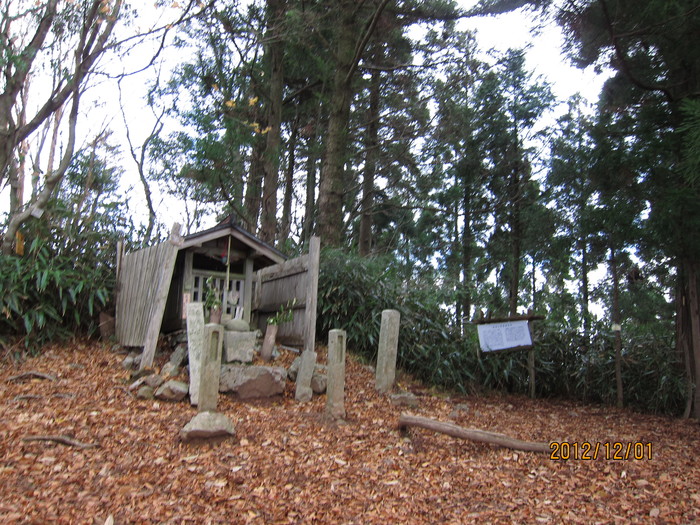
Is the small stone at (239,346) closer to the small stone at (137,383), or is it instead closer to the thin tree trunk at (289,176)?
the small stone at (137,383)

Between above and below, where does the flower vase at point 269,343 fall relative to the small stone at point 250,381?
above

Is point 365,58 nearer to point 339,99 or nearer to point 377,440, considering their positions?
point 339,99

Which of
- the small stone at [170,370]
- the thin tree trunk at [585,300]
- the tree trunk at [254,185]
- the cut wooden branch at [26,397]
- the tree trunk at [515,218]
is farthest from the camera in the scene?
the tree trunk at [515,218]

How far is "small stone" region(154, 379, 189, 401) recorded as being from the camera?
555 cm

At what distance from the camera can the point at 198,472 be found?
380 cm

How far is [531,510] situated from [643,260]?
5804 millimetres

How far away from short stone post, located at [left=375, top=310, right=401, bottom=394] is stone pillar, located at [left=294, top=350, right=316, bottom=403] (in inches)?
37.2

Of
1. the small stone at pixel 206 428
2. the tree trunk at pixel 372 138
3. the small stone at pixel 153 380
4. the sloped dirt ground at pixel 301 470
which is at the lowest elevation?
the sloped dirt ground at pixel 301 470

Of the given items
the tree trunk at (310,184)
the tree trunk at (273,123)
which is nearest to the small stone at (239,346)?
the tree trunk at (273,123)

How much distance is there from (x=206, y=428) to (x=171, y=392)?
1.38 meters

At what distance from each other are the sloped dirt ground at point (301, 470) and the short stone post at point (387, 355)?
580 mm

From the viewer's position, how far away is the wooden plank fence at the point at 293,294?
695cm
